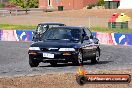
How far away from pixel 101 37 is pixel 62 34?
22.1 metres

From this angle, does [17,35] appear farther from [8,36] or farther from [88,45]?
[88,45]

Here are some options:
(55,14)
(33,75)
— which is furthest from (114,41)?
A: (55,14)

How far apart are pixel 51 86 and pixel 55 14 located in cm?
8109

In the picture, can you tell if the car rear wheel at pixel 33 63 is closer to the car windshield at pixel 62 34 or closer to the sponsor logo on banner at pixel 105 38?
the car windshield at pixel 62 34

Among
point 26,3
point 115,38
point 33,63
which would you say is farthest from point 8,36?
point 26,3

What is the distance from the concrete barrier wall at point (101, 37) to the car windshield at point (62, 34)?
1853cm

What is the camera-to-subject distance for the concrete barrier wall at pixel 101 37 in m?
42.2

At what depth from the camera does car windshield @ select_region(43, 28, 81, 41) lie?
23031 millimetres

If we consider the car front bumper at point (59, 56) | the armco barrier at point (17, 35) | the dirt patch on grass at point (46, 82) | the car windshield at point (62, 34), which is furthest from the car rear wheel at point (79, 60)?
the armco barrier at point (17, 35)

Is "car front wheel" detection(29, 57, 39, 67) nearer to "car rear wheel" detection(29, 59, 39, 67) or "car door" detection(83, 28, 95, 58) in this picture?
"car rear wheel" detection(29, 59, 39, 67)

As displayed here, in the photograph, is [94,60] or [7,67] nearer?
[7,67]

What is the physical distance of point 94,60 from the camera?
2467 centimetres

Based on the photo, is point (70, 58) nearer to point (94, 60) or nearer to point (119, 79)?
point (94, 60)

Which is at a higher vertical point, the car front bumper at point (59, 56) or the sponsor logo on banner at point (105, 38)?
the car front bumper at point (59, 56)
